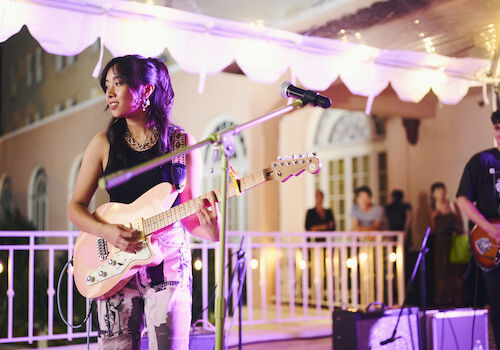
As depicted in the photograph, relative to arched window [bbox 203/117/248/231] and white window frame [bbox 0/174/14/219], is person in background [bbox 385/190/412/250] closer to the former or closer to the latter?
arched window [bbox 203/117/248/231]

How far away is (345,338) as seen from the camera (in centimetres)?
493

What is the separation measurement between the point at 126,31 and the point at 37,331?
18.8 feet

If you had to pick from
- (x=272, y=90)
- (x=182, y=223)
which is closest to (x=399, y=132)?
(x=272, y=90)

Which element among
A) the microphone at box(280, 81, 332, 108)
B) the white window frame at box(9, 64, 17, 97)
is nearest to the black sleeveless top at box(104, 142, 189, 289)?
the microphone at box(280, 81, 332, 108)

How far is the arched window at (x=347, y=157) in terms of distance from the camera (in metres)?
11.9

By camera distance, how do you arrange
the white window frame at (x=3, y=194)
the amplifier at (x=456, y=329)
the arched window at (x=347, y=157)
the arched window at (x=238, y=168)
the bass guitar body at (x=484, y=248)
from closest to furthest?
1. the bass guitar body at (x=484, y=248)
2. the amplifier at (x=456, y=329)
3. the arched window at (x=347, y=157)
4. the arched window at (x=238, y=168)
5. the white window frame at (x=3, y=194)

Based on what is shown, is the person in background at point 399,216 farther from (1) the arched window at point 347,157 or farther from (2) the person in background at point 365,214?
(1) the arched window at point 347,157

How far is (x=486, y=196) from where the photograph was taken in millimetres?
4707

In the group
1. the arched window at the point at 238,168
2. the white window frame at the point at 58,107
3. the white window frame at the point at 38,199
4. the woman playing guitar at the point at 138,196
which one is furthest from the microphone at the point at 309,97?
the white window frame at the point at 58,107

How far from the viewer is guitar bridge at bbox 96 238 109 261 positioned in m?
2.81

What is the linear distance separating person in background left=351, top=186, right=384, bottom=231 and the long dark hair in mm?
7244

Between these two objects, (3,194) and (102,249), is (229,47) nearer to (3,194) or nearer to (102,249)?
(102,249)

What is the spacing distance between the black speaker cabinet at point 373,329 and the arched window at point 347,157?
6.88 meters

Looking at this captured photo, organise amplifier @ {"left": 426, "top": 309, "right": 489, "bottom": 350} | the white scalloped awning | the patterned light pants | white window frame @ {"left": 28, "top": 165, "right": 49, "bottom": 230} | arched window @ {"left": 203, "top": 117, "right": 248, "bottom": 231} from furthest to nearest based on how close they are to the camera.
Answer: white window frame @ {"left": 28, "top": 165, "right": 49, "bottom": 230}, arched window @ {"left": 203, "top": 117, "right": 248, "bottom": 231}, amplifier @ {"left": 426, "top": 309, "right": 489, "bottom": 350}, the white scalloped awning, the patterned light pants
